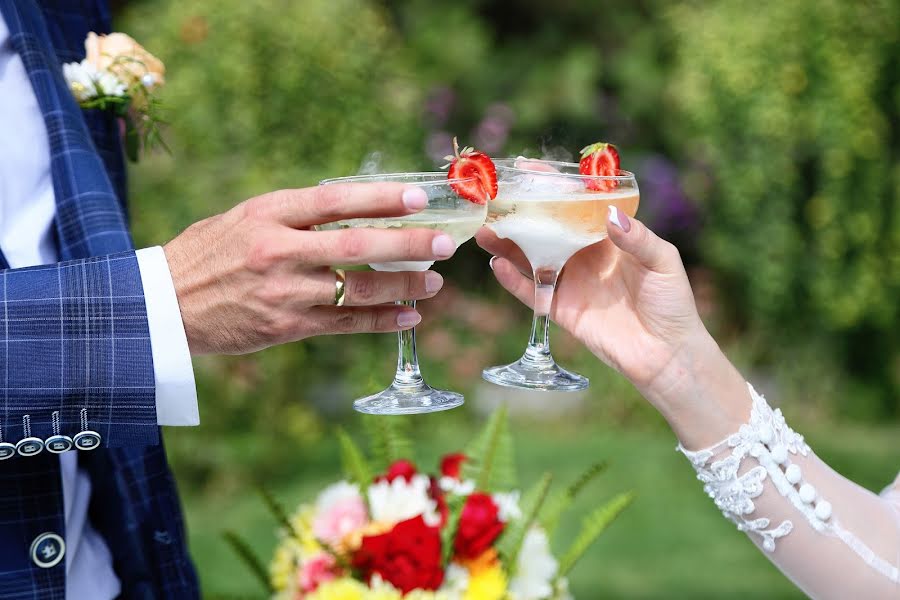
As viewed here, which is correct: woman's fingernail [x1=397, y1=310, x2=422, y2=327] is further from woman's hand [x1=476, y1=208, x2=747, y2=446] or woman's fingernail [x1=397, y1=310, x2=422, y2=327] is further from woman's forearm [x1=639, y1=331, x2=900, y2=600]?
woman's forearm [x1=639, y1=331, x2=900, y2=600]

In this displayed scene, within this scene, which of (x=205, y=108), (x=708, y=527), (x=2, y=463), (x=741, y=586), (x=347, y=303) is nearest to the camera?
(x=347, y=303)

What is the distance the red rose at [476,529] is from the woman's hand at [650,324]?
387 millimetres

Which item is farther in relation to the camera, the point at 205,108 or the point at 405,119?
the point at 405,119

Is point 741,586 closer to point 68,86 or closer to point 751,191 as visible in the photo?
point 751,191

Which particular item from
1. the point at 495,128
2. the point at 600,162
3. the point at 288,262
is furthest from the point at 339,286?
the point at 495,128

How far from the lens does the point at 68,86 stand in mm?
1802

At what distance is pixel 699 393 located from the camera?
1.79m

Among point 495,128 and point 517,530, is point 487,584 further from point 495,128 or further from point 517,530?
point 495,128

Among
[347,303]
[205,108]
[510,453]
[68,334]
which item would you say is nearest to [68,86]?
[68,334]

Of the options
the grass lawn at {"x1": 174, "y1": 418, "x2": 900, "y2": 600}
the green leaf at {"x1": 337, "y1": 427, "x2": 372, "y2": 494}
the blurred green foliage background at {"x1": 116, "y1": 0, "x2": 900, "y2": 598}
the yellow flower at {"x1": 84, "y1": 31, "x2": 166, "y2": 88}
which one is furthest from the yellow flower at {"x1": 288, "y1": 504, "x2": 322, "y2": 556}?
the blurred green foliage background at {"x1": 116, "y1": 0, "x2": 900, "y2": 598}

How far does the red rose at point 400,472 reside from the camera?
6.51 feet

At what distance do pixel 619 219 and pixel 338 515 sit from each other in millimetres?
845

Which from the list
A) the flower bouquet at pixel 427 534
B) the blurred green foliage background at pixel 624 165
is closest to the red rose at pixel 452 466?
the flower bouquet at pixel 427 534

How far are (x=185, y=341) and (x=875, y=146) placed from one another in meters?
5.42
